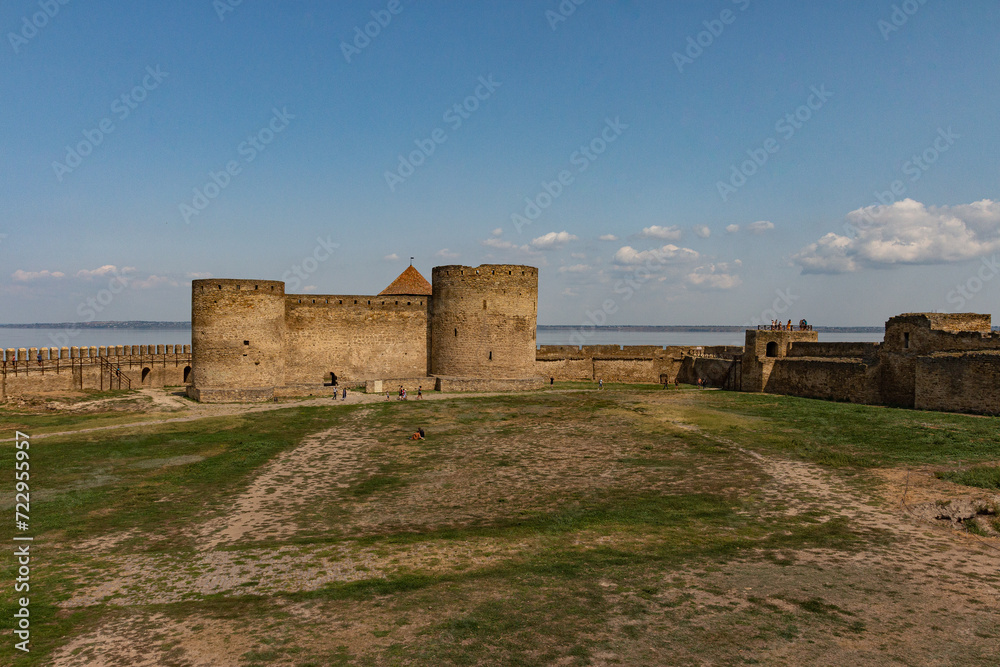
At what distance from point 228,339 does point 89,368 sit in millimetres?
8758

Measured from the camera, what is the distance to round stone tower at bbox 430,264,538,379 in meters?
31.0

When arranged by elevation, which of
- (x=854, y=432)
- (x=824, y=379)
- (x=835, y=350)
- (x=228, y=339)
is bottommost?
(x=854, y=432)

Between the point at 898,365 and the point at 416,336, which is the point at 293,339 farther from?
the point at 898,365

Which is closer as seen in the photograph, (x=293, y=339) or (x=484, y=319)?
(x=293, y=339)

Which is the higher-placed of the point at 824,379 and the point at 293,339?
the point at 293,339

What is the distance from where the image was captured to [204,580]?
8367 millimetres

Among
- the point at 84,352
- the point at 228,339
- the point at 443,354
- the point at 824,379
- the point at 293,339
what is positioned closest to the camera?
the point at 824,379

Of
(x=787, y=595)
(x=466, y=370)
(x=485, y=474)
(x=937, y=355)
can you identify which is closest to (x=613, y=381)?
(x=466, y=370)

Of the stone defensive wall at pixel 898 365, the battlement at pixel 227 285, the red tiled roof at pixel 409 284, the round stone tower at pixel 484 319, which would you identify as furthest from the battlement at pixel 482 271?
Result: the stone defensive wall at pixel 898 365

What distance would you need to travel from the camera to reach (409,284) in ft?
118

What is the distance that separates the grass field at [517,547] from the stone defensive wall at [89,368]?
29.2 feet

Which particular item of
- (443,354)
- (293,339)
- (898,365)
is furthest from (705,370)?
(293,339)

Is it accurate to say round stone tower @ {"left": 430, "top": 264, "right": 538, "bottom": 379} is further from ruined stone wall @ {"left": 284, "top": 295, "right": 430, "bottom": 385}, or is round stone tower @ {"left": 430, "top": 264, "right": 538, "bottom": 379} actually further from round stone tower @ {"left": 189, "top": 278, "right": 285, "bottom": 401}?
round stone tower @ {"left": 189, "top": 278, "right": 285, "bottom": 401}

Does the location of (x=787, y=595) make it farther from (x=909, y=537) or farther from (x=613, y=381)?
(x=613, y=381)
